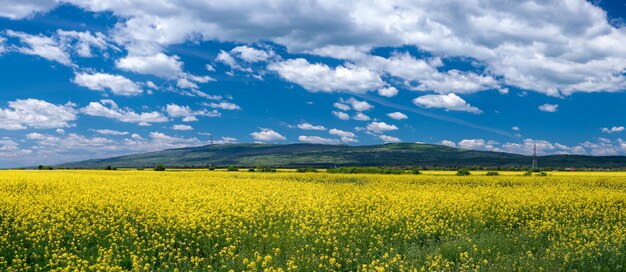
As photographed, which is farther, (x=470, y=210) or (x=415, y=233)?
(x=470, y=210)

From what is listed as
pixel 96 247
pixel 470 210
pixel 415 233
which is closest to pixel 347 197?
pixel 470 210

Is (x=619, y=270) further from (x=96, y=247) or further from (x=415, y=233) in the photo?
(x=96, y=247)

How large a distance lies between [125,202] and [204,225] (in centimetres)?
553

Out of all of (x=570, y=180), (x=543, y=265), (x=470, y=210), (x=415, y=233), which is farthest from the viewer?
(x=570, y=180)

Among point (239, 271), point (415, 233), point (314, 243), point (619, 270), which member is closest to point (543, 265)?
point (619, 270)

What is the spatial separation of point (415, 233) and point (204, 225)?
5.74m

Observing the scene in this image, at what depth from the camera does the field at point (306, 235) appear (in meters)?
10.7

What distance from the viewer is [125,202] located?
18.5 m

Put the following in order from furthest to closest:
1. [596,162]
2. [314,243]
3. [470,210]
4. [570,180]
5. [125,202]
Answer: [596,162] → [570,180] → [125,202] → [470,210] → [314,243]

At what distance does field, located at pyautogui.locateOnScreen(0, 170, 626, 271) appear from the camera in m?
10.7

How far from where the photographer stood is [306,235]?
1333 cm

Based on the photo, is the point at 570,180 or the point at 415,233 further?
the point at 570,180

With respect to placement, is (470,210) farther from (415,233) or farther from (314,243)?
(314,243)

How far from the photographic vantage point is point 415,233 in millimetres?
13734
